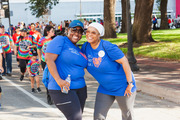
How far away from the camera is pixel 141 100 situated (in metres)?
8.08

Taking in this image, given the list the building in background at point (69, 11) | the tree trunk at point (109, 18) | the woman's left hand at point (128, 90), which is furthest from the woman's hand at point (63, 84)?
the building in background at point (69, 11)

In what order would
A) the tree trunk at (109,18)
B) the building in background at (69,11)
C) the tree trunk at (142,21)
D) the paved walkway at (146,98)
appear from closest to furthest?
the paved walkway at (146,98) → the tree trunk at (142,21) → the tree trunk at (109,18) → the building in background at (69,11)

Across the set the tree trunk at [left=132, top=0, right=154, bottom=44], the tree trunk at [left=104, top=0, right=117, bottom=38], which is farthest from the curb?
the tree trunk at [left=104, top=0, right=117, bottom=38]

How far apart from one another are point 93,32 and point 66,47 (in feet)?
1.58

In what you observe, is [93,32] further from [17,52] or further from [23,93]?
[17,52]

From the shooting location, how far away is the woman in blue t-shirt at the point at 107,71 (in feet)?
14.1

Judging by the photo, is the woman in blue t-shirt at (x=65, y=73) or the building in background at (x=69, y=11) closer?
the woman in blue t-shirt at (x=65, y=73)

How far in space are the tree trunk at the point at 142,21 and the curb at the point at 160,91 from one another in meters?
8.33

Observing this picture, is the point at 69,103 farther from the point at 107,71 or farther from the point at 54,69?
the point at 107,71

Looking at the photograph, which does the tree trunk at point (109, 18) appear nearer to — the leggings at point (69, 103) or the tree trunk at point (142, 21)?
the tree trunk at point (142, 21)

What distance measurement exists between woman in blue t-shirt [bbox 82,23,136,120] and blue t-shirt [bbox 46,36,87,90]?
0.28 meters

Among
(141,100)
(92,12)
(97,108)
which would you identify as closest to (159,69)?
(141,100)

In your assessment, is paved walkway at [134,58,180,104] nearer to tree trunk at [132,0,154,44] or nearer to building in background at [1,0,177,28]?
tree trunk at [132,0,154,44]

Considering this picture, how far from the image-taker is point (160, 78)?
33.2 feet
